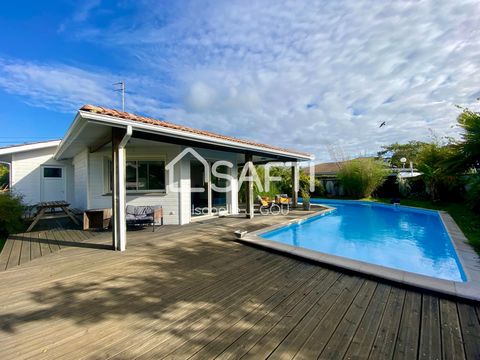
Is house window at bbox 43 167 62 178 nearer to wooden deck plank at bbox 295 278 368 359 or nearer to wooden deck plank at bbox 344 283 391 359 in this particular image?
wooden deck plank at bbox 295 278 368 359

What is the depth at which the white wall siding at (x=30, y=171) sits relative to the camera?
10.8 meters

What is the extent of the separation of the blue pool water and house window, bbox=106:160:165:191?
4110 millimetres

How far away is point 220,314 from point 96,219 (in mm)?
6718

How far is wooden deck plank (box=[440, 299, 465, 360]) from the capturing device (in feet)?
6.20

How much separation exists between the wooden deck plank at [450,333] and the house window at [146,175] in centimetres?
749

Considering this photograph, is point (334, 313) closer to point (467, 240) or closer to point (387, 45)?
point (467, 240)

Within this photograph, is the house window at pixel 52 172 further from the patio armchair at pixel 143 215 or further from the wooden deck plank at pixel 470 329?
the wooden deck plank at pixel 470 329

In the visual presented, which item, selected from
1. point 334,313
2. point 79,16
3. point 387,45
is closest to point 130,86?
point 79,16

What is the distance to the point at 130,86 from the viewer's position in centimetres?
1599

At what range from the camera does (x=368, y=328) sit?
2.25 metres

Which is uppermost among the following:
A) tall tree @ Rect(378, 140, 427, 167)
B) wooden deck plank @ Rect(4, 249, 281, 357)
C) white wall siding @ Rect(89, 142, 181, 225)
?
tall tree @ Rect(378, 140, 427, 167)

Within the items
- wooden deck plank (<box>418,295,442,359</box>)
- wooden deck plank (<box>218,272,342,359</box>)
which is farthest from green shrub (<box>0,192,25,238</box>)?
wooden deck plank (<box>418,295,442,359</box>)

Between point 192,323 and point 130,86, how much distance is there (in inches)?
682

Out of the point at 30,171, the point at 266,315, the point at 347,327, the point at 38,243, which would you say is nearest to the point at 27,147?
the point at 30,171
